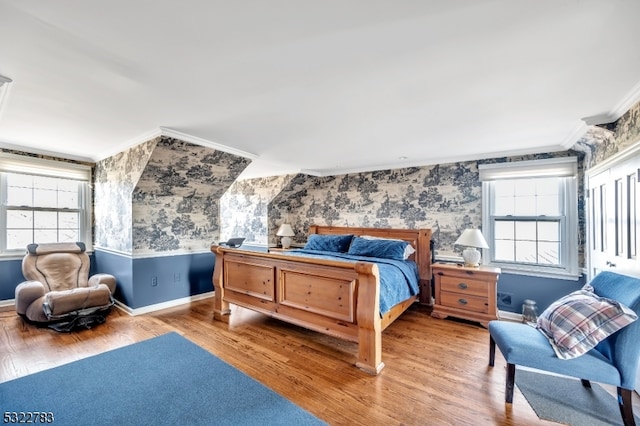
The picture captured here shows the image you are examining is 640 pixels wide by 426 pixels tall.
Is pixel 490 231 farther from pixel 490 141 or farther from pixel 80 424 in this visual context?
pixel 80 424

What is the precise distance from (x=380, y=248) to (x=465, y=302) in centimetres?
128

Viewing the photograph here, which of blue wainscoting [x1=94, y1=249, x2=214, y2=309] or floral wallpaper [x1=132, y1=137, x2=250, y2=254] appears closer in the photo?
floral wallpaper [x1=132, y1=137, x2=250, y2=254]

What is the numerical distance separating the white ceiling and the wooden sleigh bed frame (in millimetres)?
1496

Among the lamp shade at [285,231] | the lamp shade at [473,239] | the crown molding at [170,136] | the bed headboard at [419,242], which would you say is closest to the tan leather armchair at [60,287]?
the crown molding at [170,136]

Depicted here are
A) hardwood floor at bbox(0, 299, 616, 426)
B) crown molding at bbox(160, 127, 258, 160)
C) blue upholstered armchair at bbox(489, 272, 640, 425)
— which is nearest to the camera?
blue upholstered armchair at bbox(489, 272, 640, 425)

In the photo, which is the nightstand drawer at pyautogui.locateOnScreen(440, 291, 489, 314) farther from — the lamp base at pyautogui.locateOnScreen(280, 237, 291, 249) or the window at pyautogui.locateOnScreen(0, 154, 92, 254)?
the window at pyautogui.locateOnScreen(0, 154, 92, 254)

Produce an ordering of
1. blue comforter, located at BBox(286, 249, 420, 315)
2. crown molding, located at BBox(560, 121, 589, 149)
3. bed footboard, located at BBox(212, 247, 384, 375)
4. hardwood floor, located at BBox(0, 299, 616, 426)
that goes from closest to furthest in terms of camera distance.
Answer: hardwood floor, located at BBox(0, 299, 616, 426) < bed footboard, located at BBox(212, 247, 384, 375) < crown molding, located at BBox(560, 121, 589, 149) < blue comforter, located at BBox(286, 249, 420, 315)

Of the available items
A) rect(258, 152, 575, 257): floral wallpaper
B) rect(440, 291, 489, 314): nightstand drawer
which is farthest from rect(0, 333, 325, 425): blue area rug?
rect(258, 152, 575, 257): floral wallpaper

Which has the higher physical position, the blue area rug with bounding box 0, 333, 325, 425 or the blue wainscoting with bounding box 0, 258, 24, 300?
the blue wainscoting with bounding box 0, 258, 24, 300

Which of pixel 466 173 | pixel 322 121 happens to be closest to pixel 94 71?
pixel 322 121

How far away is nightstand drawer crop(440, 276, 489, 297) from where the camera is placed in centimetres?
347

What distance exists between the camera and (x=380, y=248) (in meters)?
4.09

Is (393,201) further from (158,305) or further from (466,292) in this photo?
(158,305)

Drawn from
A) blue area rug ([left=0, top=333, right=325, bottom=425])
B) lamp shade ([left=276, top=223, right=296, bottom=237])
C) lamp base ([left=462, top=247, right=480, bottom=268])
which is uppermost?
lamp shade ([left=276, top=223, right=296, bottom=237])
